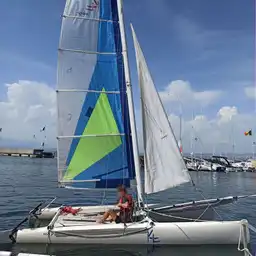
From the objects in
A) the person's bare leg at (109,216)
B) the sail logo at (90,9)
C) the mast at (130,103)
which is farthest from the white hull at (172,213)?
the sail logo at (90,9)

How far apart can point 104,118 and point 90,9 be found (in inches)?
210

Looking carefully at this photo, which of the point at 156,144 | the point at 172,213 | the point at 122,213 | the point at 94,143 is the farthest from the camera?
the point at 94,143

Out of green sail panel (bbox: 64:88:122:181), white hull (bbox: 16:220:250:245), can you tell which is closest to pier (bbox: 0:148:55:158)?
green sail panel (bbox: 64:88:122:181)

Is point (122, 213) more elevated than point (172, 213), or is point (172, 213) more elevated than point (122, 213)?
point (122, 213)

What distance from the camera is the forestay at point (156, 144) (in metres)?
14.4

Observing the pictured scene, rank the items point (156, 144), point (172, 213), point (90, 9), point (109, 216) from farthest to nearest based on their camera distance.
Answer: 1. point (90, 9)
2. point (172, 213)
3. point (156, 144)
4. point (109, 216)

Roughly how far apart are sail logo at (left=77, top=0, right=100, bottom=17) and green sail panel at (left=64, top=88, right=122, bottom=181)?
4478 mm

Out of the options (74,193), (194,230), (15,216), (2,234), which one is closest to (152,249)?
(194,230)

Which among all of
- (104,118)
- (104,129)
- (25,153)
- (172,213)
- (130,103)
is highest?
(130,103)

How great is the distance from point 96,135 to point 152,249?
18.7ft

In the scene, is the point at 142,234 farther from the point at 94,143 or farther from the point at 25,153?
the point at 25,153

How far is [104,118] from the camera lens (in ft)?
50.8

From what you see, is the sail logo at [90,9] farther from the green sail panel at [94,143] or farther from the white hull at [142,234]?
the white hull at [142,234]

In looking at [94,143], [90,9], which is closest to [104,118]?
[94,143]
